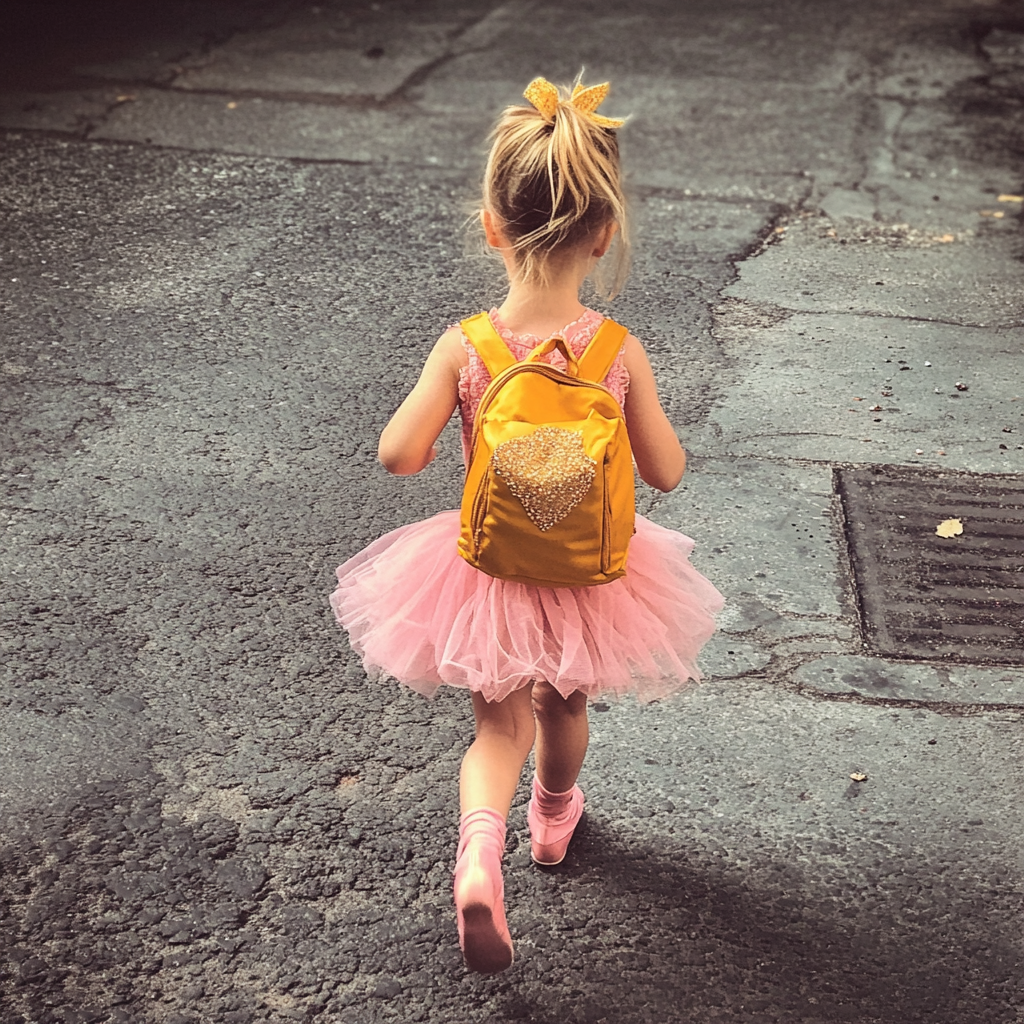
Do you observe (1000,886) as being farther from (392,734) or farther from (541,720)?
(392,734)

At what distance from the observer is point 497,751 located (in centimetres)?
248

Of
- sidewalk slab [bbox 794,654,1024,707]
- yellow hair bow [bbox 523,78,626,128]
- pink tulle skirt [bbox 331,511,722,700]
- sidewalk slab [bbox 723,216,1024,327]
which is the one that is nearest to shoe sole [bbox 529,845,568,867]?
pink tulle skirt [bbox 331,511,722,700]

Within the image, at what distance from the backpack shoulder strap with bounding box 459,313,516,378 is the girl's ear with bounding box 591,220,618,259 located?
0.78 ft

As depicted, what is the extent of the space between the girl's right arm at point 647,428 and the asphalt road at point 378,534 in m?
0.85

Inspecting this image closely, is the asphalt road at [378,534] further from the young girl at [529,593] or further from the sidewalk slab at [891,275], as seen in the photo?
the young girl at [529,593]

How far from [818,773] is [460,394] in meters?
1.35

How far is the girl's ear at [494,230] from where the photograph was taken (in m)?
2.34

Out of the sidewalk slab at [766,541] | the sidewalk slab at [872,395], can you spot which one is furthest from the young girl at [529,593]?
the sidewalk slab at [872,395]

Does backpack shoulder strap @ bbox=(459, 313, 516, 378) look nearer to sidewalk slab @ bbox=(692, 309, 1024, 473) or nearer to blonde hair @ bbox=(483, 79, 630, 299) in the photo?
blonde hair @ bbox=(483, 79, 630, 299)

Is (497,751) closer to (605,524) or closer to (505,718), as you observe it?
(505,718)

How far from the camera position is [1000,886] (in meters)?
2.75

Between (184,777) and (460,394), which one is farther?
(184,777)

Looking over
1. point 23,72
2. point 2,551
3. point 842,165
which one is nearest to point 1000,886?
point 2,551

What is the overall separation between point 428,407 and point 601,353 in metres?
0.33
